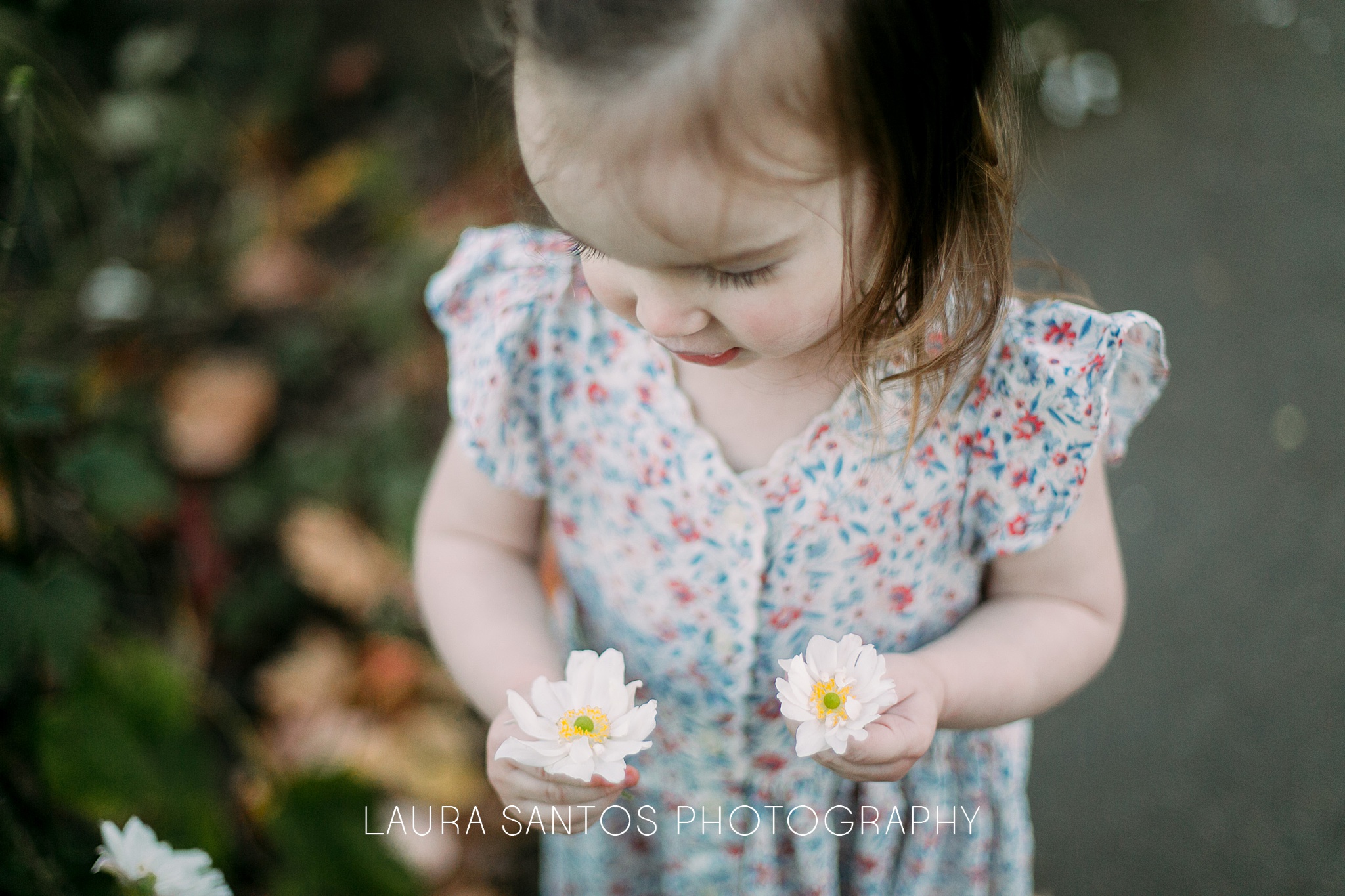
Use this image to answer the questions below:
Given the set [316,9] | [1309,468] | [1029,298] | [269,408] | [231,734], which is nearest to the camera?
[1029,298]

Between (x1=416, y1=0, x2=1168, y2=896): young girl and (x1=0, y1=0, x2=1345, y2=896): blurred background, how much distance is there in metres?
0.20

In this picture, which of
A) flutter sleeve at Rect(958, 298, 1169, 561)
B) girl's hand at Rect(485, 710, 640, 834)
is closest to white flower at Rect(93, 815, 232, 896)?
girl's hand at Rect(485, 710, 640, 834)

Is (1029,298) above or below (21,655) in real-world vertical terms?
above

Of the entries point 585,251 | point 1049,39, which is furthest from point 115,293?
point 1049,39

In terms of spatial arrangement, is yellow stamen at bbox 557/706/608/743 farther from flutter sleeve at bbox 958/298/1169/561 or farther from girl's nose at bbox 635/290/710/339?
flutter sleeve at bbox 958/298/1169/561

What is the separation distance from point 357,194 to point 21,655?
1.10m

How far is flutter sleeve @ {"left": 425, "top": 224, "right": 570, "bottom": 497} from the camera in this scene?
0.82 meters

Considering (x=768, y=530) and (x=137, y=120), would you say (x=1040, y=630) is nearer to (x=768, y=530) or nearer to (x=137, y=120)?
(x=768, y=530)

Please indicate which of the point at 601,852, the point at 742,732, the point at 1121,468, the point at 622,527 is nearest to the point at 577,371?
the point at 622,527

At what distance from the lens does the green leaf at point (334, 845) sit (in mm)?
1001

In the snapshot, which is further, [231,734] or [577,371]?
[231,734]

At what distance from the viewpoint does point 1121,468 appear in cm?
160

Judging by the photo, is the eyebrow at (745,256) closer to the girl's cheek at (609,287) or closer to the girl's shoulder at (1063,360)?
the girl's cheek at (609,287)

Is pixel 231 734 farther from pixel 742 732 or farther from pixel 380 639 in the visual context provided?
pixel 742 732
